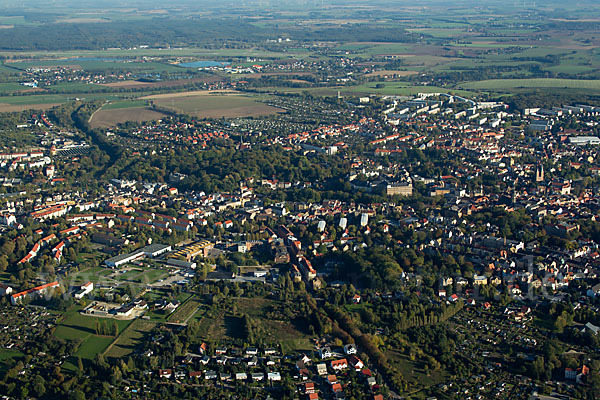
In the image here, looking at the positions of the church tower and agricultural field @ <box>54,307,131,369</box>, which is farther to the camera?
the church tower

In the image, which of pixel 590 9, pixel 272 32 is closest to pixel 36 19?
pixel 272 32

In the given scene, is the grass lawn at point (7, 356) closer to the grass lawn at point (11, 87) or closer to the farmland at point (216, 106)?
the farmland at point (216, 106)

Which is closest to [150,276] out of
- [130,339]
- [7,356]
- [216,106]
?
[130,339]

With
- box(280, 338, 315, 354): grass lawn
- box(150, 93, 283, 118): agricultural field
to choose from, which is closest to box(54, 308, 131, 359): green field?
box(280, 338, 315, 354): grass lawn

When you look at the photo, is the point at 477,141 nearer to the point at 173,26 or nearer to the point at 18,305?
the point at 18,305

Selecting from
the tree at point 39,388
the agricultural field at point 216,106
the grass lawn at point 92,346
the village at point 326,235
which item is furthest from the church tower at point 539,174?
the tree at point 39,388

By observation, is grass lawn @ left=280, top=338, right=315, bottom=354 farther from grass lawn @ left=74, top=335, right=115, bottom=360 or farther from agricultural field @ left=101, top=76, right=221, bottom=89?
agricultural field @ left=101, top=76, right=221, bottom=89
